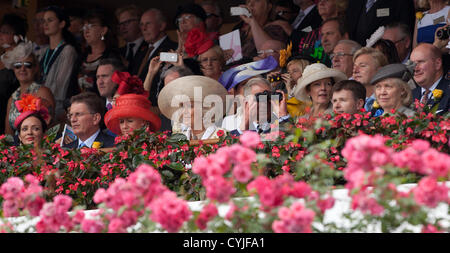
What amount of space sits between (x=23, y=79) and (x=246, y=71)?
8.91 ft

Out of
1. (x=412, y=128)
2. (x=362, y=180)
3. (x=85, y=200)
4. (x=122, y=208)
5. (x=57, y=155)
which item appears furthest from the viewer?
(x=57, y=155)

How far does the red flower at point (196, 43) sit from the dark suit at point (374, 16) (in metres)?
1.39

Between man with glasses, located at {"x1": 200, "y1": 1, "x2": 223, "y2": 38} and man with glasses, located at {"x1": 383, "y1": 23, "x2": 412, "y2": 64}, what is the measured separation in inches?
72.4

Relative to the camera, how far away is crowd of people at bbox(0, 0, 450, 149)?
5.25 m

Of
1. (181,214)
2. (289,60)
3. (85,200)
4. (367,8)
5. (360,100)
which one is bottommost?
(85,200)

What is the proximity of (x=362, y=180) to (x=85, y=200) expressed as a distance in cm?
318

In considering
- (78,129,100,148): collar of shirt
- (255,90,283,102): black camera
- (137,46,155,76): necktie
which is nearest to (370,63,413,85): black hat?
(255,90,283,102): black camera

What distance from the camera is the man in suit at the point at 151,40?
683cm

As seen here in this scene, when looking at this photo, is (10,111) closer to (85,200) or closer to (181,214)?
(85,200)

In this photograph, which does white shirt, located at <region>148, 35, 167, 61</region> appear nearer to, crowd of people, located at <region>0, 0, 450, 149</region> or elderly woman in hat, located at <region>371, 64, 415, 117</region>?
crowd of people, located at <region>0, 0, 450, 149</region>

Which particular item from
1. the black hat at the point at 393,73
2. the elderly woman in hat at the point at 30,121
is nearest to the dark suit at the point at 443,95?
the black hat at the point at 393,73

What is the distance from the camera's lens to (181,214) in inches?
62.9

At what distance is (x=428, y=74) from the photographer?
5.18 m
